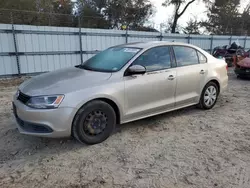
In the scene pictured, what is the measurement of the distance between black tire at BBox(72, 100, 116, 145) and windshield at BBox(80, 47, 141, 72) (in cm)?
69

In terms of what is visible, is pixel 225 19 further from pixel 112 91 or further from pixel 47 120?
pixel 47 120

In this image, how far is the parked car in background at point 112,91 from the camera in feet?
10.2

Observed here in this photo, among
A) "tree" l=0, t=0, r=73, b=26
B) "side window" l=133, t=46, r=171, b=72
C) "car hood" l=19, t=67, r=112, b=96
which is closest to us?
"car hood" l=19, t=67, r=112, b=96

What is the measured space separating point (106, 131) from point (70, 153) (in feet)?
2.09

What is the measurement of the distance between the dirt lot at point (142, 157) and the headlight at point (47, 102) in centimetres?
73

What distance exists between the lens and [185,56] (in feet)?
15.0

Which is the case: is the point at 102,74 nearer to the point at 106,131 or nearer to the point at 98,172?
the point at 106,131

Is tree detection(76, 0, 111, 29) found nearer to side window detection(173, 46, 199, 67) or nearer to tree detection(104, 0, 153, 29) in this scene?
tree detection(104, 0, 153, 29)

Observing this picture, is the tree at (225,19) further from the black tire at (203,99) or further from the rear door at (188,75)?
the rear door at (188,75)

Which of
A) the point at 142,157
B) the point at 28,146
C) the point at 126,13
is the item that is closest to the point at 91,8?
the point at 126,13

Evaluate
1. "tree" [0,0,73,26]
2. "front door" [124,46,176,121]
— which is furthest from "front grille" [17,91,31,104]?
"tree" [0,0,73,26]

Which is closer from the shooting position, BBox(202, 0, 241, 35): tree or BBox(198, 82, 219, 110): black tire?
BBox(198, 82, 219, 110): black tire

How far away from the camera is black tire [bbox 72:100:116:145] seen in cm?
324

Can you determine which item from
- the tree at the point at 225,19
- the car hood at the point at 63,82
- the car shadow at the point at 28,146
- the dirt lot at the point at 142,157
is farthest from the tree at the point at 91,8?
the car shadow at the point at 28,146
